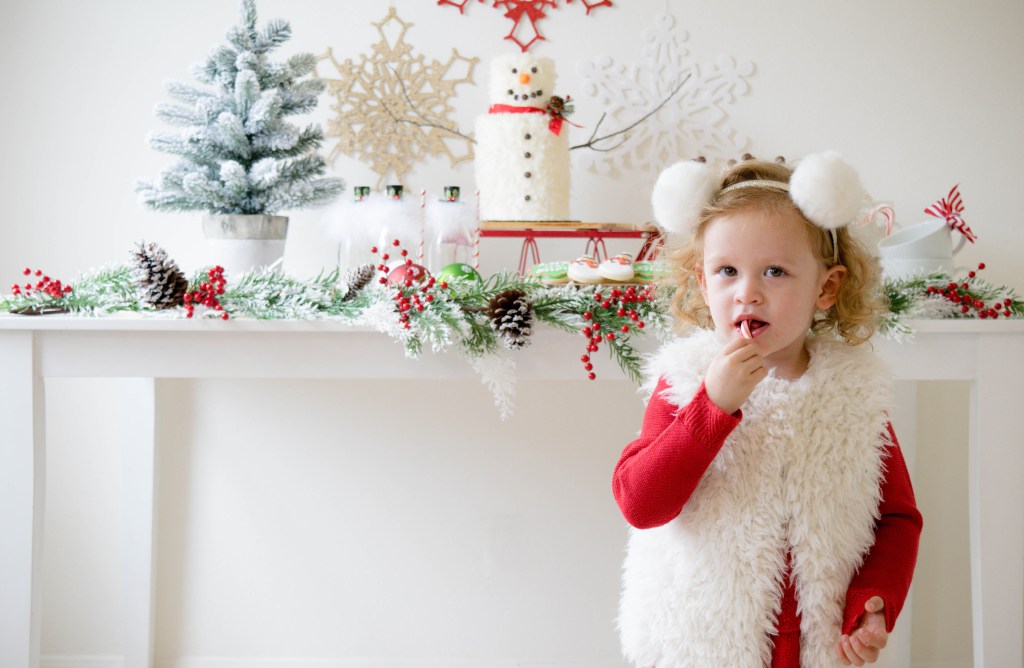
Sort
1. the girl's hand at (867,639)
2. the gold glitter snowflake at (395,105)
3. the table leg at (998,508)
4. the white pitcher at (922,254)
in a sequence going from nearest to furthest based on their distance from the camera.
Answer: the girl's hand at (867,639), the table leg at (998,508), the white pitcher at (922,254), the gold glitter snowflake at (395,105)

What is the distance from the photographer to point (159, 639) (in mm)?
1826

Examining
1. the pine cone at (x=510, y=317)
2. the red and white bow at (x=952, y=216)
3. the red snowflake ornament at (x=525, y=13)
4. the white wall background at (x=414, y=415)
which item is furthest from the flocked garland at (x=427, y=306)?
the red snowflake ornament at (x=525, y=13)

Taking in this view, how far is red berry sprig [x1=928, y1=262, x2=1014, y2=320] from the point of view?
4.35 feet

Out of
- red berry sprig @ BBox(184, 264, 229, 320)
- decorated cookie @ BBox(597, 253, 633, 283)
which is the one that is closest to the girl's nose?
decorated cookie @ BBox(597, 253, 633, 283)

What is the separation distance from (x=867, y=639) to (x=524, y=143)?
93cm

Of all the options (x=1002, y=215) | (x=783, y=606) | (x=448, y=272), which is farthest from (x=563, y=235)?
(x=1002, y=215)

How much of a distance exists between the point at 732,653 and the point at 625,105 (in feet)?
3.72

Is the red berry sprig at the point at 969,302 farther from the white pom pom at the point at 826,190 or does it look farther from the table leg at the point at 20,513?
the table leg at the point at 20,513

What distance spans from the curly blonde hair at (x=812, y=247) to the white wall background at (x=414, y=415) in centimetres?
70

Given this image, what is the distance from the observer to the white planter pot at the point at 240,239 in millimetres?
1432

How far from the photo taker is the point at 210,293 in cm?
126

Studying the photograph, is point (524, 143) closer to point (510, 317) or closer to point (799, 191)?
point (510, 317)

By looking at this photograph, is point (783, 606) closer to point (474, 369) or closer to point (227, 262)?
point (474, 369)

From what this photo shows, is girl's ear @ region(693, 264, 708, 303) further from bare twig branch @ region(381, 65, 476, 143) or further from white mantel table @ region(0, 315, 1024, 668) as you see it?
bare twig branch @ region(381, 65, 476, 143)
